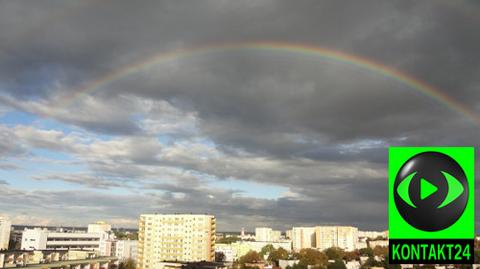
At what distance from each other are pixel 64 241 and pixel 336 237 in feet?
344

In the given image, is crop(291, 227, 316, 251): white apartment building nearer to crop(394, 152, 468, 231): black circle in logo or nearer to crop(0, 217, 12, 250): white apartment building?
crop(0, 217, 12, 250): white apartment building

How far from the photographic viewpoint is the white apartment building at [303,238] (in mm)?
187000

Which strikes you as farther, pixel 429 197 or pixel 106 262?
pixel 106 262

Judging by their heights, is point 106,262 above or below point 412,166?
below

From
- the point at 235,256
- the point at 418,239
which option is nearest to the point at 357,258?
the point at 235,256

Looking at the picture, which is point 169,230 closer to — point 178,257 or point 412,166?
point 178,257

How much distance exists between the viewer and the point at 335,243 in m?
178

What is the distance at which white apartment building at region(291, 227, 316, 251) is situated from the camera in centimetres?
18700

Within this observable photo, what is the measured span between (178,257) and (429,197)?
339ft

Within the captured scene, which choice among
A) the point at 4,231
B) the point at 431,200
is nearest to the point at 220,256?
the point at 4,231

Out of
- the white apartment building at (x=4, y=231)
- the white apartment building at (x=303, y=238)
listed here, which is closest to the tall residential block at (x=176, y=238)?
the white apartment building at (x=4, y=231)

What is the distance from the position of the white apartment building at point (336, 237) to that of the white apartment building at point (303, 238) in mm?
5708

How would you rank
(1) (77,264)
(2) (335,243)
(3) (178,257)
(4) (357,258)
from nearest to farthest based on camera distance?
(1) (77,264) < (3) (178,257) < (4) (357,258) < (2) (335,243)

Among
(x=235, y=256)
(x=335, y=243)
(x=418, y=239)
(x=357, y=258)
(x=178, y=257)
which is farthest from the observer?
(x=335, y=243)
